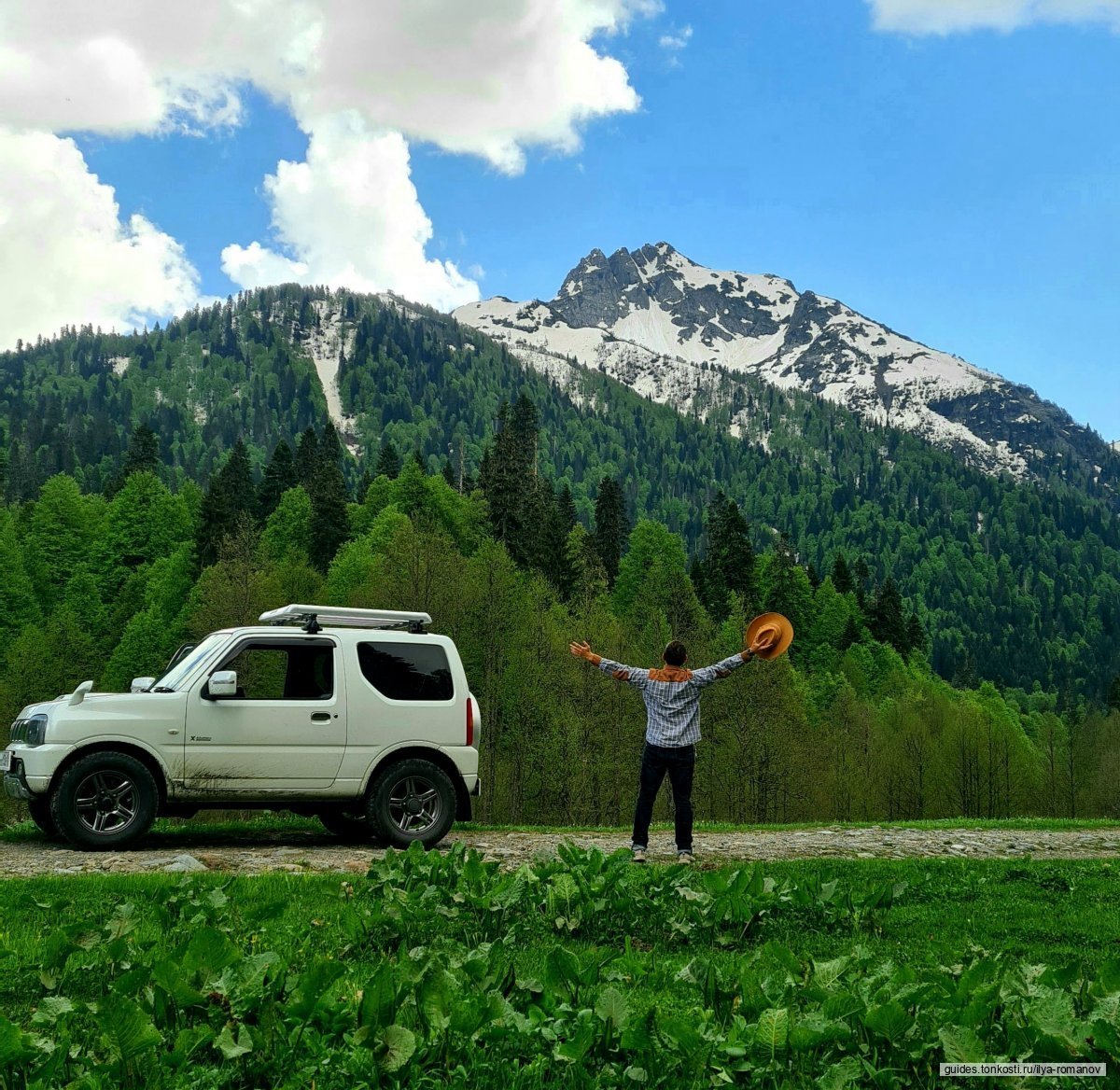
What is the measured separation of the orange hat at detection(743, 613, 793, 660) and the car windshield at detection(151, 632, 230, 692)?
6491 mm

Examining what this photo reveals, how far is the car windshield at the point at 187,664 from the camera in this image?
13.1 meters

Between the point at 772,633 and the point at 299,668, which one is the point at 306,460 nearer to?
the point at 299,668

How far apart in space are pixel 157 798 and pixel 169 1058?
9165 millimetres

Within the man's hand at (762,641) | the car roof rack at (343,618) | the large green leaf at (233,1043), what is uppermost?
the car roof rack at (343,618)

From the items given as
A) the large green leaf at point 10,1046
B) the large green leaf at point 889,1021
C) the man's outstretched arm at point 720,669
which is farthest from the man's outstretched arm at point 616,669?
the large green leaf at point 10,1046

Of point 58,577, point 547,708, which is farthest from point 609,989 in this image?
point 58,577

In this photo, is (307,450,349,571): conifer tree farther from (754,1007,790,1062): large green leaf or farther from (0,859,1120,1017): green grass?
(754,1007,790,1062): large green leaf

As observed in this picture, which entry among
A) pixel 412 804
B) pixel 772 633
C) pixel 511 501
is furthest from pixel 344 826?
pixel 511 501

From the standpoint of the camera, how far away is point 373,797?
13.0 metres

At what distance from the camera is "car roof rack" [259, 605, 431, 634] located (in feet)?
44.4

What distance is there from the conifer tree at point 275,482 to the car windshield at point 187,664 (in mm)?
85071

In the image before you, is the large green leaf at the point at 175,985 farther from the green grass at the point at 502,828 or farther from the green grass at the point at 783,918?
the green grass at the point at 502,828

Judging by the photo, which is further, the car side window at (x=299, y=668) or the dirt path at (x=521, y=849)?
the car side window at (x=299, y=668)

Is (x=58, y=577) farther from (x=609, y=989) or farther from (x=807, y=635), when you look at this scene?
(x=609, y=989)
